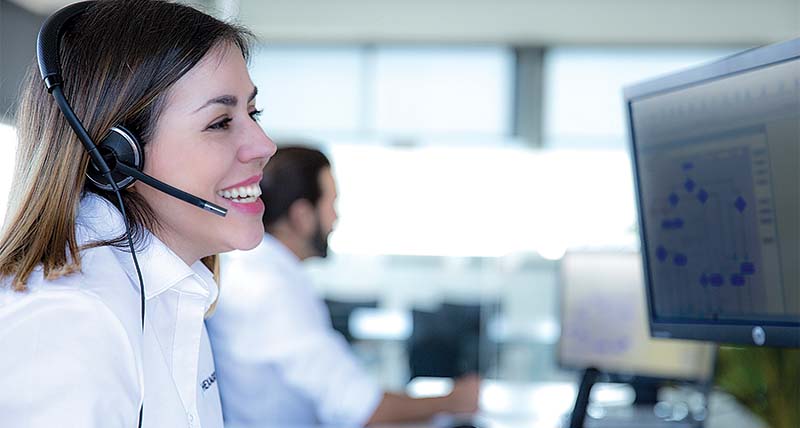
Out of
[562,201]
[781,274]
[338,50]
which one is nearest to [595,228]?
[562,201]

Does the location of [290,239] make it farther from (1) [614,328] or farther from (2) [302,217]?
(1) [614,328]

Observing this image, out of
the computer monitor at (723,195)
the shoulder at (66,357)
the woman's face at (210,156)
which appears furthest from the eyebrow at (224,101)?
the computer monitor at (723,195)

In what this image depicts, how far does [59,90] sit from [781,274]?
0.87 meters

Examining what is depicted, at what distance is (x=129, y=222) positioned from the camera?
1085 mm

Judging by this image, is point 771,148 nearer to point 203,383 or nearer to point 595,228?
point 203,383

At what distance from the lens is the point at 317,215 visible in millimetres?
2793

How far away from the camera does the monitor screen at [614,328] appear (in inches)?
98.4

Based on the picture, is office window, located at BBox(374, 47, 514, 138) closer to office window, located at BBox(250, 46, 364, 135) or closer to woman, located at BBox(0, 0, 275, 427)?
office window, located at BBox(250, 46, 364, 135)

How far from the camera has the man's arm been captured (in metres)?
2.46

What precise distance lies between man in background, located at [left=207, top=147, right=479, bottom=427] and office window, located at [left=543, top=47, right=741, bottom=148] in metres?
3.95

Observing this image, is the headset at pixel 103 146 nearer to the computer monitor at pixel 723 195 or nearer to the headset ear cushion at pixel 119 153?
the headset ear cushion at pixel 119 153

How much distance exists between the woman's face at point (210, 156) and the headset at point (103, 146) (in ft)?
0.10

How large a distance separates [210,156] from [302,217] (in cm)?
168

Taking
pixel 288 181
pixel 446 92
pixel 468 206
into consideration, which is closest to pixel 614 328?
pixel 288 181
